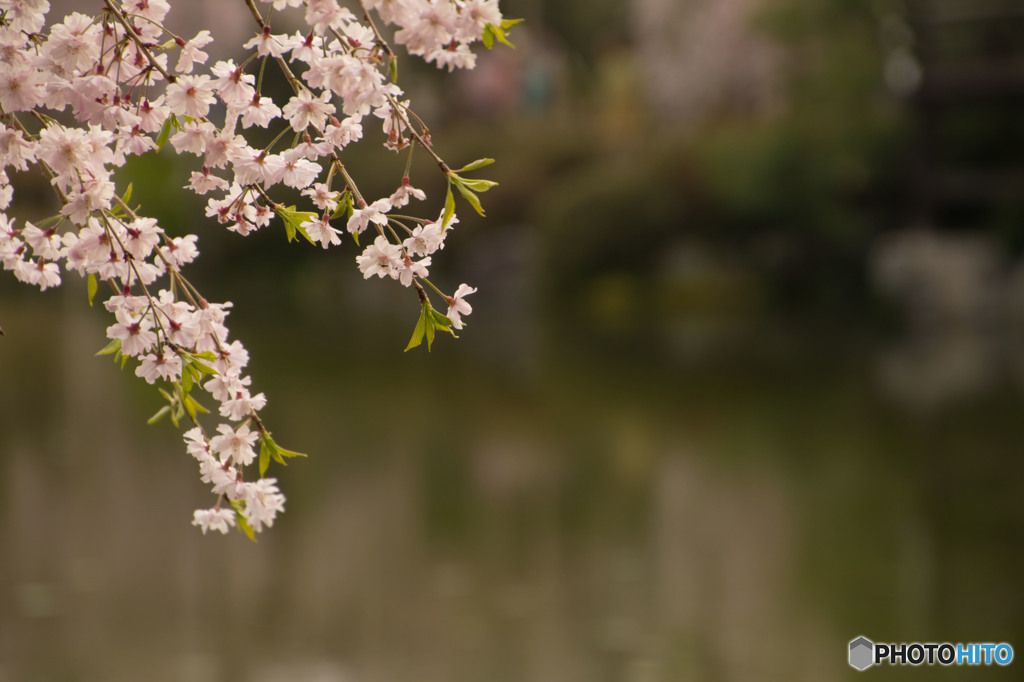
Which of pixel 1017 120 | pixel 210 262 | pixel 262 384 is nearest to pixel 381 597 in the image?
pixel 262 384

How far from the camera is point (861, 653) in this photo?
2.87 meters

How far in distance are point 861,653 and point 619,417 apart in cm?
317

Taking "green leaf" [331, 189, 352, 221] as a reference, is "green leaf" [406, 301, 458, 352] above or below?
below

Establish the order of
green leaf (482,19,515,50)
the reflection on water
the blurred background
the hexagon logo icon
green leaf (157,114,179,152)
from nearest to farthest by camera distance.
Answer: green leaf (482,19,515,50)
green leaf (157,114,179,152)
the hexagon logo icon
the reflection on water
the blurred background

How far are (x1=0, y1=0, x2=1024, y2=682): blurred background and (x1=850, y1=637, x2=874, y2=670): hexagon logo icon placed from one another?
6cm

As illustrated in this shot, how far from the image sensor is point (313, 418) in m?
5.97

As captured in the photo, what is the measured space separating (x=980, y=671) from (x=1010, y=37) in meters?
8.80

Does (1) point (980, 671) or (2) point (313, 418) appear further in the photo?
(2) point (313, 418)

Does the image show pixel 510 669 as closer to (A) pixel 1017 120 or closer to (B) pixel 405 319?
(B) pixel 405 319

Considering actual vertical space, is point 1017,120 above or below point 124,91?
above

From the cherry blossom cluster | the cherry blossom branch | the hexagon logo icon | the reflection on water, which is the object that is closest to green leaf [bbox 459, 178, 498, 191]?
the cherry blossom cluster

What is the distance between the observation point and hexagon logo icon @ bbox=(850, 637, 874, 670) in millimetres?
2816

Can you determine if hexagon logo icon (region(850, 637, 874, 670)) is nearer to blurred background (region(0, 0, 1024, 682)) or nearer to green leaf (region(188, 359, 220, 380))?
blurred background (region(0, 0, 1024, 682))

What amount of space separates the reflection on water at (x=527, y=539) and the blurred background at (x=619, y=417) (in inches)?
0.6
